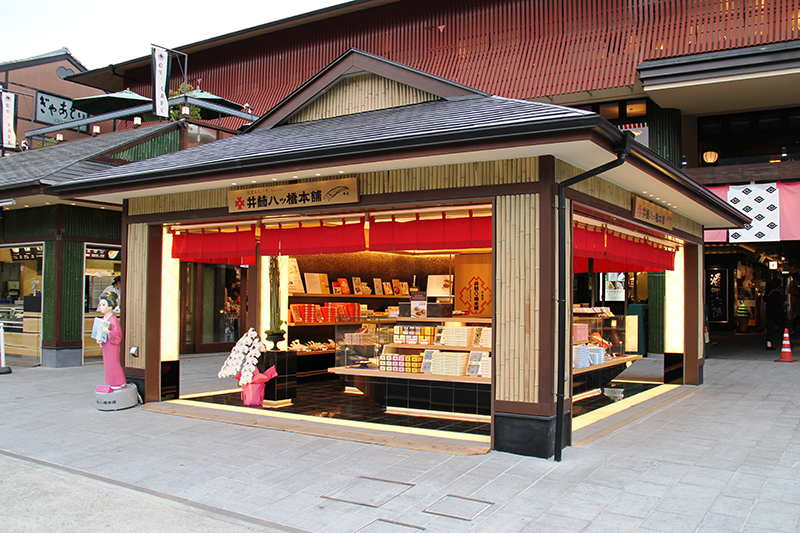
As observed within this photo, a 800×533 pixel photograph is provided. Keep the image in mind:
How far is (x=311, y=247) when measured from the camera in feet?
29.7

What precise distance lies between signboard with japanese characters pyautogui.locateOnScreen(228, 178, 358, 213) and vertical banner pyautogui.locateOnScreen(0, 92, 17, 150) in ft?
43.8

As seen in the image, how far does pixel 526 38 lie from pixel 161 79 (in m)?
10.3

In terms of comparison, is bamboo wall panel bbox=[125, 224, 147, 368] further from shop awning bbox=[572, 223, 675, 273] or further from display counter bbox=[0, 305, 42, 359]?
shop awning bbox=[572, 223, 675, 273]

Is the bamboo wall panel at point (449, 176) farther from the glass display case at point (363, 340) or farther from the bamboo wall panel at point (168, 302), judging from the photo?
the glass display case at point (363, 340)

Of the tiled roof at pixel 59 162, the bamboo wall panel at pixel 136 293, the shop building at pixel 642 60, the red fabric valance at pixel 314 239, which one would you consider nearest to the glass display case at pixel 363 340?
the red fabric valance at pixel 314 239

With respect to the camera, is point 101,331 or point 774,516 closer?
point 774,516

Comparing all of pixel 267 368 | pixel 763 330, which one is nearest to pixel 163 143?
pixel 267 368

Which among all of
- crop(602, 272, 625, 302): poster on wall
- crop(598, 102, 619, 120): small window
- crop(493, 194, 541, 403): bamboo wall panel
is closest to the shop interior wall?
crop(493, 194, 541, 403): bamboo wall panel

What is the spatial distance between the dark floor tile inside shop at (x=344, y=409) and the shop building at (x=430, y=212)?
0.36m

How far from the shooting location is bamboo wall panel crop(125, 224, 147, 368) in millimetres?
9828

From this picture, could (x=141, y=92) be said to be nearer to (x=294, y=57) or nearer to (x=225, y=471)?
(x=294, y=57)

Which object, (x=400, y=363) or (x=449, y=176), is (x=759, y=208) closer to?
(x=400, y=363)

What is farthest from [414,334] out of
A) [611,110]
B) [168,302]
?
[611,110]

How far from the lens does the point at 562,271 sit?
6.63 meters
